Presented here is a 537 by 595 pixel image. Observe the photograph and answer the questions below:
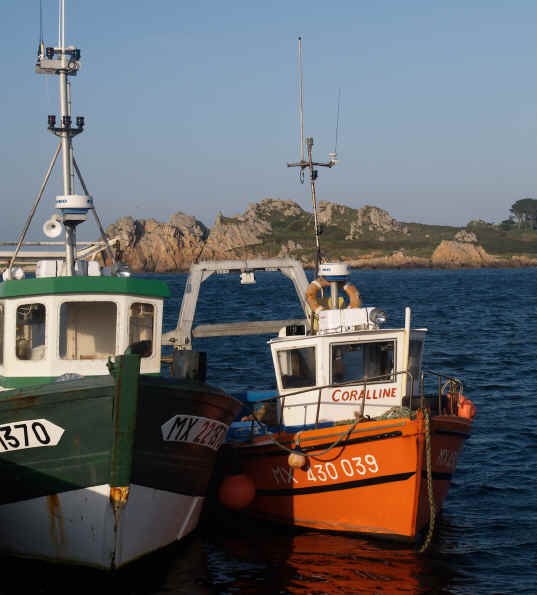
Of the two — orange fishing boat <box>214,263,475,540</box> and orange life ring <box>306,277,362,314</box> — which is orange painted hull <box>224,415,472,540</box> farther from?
orange life ring <box>306,277,362,314</box>

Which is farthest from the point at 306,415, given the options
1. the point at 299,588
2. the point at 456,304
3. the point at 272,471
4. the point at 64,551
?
the point at 456,304

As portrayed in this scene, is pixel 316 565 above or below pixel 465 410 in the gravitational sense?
below

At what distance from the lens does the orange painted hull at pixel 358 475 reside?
561 inches

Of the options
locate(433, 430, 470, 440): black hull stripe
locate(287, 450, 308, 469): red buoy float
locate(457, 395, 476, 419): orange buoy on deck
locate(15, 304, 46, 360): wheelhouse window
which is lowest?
locate(287, 450, 308, 469): red buoy float

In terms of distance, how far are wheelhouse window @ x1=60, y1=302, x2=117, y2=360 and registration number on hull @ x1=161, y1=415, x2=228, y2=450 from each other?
2.12 m

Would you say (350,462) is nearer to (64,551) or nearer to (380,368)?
(380,368)

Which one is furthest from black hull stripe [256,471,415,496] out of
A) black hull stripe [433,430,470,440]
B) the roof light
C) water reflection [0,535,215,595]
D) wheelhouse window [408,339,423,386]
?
the roof light

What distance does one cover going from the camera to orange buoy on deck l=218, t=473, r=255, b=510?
49.9 feet

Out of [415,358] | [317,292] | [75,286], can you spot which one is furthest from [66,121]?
[415,358]

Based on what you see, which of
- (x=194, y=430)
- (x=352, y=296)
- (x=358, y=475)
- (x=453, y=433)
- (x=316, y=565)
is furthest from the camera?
(x=352, y=296)

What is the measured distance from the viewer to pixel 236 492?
15.2m

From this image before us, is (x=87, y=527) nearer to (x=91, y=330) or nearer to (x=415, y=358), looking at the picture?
(x=91, y=330)

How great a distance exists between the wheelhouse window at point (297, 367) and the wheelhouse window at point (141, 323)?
2.43 m

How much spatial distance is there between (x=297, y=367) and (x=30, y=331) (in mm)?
4432
